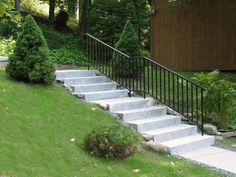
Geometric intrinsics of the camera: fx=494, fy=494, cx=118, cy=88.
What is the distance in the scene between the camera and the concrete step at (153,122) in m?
8.55

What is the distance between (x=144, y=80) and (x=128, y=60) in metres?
0.87

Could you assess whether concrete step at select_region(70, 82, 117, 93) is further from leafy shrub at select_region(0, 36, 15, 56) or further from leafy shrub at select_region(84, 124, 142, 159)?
leafy shrub at select_region(0, 36, 15, 56)

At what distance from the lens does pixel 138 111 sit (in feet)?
30.0

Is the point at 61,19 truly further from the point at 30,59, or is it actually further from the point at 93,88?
the point at 30,59

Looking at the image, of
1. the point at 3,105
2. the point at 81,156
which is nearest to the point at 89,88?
the point at 3,105

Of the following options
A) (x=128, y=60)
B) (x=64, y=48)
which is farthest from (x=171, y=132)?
(x=64, y=48)

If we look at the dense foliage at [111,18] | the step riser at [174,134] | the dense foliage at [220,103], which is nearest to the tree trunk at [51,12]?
the dense foliage at [111,18]

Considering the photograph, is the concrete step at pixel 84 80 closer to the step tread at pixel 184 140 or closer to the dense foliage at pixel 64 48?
the step tread at pixel 184 140

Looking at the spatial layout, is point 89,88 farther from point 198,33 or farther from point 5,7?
point 198,33

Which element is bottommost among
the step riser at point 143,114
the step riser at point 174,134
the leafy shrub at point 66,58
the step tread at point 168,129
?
the step riser at point 174,134

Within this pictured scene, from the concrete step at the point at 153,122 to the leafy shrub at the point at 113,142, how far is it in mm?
1456

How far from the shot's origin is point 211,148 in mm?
8594

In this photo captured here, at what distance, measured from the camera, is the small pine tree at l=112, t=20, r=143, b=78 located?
10625 millimetres

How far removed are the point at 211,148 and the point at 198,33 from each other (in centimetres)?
772
